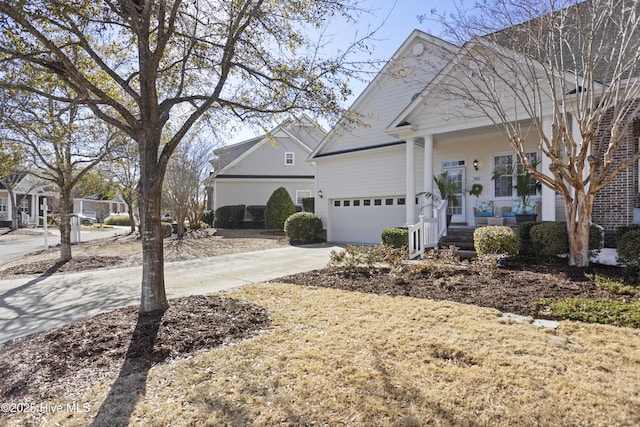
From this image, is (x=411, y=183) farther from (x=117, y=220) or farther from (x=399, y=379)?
(x=117, y=220)

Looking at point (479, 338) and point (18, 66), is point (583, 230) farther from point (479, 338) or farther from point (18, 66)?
point (18, 66)

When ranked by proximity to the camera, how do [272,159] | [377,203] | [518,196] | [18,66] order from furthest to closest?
[272,159] → [377,203] → [518,196] → [18,66]

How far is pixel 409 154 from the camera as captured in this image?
12.3m

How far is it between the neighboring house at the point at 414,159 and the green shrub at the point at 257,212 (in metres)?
8.00

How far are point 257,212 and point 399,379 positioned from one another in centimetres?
2204

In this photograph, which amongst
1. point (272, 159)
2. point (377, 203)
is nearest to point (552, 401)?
point (377, 203)

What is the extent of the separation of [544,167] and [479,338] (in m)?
7.06

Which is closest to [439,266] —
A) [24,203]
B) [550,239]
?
[550,239]

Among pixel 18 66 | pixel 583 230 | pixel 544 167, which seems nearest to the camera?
pixel 18 66

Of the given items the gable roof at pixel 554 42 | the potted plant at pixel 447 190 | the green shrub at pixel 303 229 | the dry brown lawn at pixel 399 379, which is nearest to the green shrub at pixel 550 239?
the gable roof at pixel 554 42

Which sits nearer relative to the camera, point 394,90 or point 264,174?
point 394,90

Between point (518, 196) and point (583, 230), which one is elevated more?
point (518, 196)

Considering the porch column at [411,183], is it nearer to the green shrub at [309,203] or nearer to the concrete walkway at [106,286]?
the concrete walkway at [106,286]

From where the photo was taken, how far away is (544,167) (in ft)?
30.7
